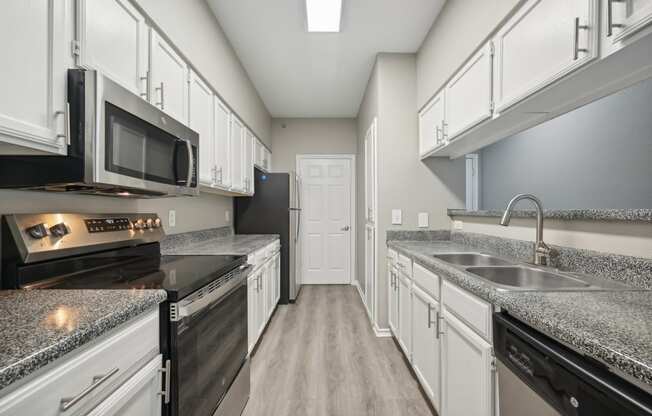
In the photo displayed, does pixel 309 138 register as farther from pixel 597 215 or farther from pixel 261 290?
pixel 597 215

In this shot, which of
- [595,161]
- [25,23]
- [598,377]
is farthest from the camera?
[595,161]

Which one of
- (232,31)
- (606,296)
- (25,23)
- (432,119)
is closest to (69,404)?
(25,23)

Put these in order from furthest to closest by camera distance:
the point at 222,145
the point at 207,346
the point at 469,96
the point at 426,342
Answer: the point at 222,145
the point at 469,96
the point at 426,342
the point at 207,346

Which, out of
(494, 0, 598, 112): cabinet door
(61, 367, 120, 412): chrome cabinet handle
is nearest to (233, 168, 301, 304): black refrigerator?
(494, 0, 598, 112): cabinet door

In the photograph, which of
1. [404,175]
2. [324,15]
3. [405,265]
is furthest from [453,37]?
[405,265]

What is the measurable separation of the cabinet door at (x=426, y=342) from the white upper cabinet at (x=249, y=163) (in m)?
2.04

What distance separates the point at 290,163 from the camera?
488 cm

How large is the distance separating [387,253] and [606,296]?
1878 millimetres

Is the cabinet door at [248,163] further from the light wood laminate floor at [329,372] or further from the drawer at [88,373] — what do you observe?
the drawer at [88,373]

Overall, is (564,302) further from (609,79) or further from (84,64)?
(84,64)

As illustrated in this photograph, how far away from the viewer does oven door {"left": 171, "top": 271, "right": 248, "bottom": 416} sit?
1043 millimetres

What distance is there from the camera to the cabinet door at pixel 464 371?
3.55ft

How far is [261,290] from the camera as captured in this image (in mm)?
2637

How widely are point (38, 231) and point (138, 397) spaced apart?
73cm
